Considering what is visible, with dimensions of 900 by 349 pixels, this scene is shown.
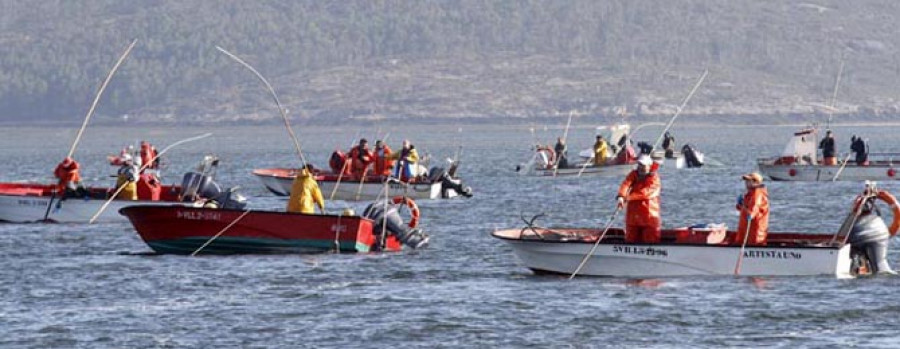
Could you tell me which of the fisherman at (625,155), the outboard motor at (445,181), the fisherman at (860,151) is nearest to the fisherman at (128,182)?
the outboard motor at (445,181)

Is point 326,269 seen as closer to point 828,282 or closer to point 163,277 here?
point 163,277

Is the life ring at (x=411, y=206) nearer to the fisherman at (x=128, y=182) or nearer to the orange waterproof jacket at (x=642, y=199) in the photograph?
the orange waterproof jacket at (x=642, y=199)

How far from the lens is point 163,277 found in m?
36.0

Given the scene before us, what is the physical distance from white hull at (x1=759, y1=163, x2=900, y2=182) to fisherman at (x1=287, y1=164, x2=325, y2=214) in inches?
1281

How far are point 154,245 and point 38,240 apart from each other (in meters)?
5.71

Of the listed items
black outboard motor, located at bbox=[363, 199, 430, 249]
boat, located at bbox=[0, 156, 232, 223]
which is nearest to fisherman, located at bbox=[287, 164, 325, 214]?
black outboard motor, located at bbox=[363, 199, 430, 249]

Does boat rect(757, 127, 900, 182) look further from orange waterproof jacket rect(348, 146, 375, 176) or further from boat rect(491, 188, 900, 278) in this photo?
boat rect(491, 188, 900, 278)

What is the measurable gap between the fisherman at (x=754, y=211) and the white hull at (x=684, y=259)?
223 mm

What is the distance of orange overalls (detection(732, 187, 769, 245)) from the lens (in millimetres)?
32719

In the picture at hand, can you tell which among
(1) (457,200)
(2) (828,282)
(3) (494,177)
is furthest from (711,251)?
(3) (494,177)

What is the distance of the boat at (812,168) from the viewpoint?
6844 centimetres

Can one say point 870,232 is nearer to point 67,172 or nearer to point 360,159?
point 67,172

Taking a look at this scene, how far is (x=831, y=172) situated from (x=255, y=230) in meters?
33.6

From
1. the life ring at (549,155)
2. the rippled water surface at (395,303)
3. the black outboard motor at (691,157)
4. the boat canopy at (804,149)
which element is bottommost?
the rippled water surface at (395,303)
